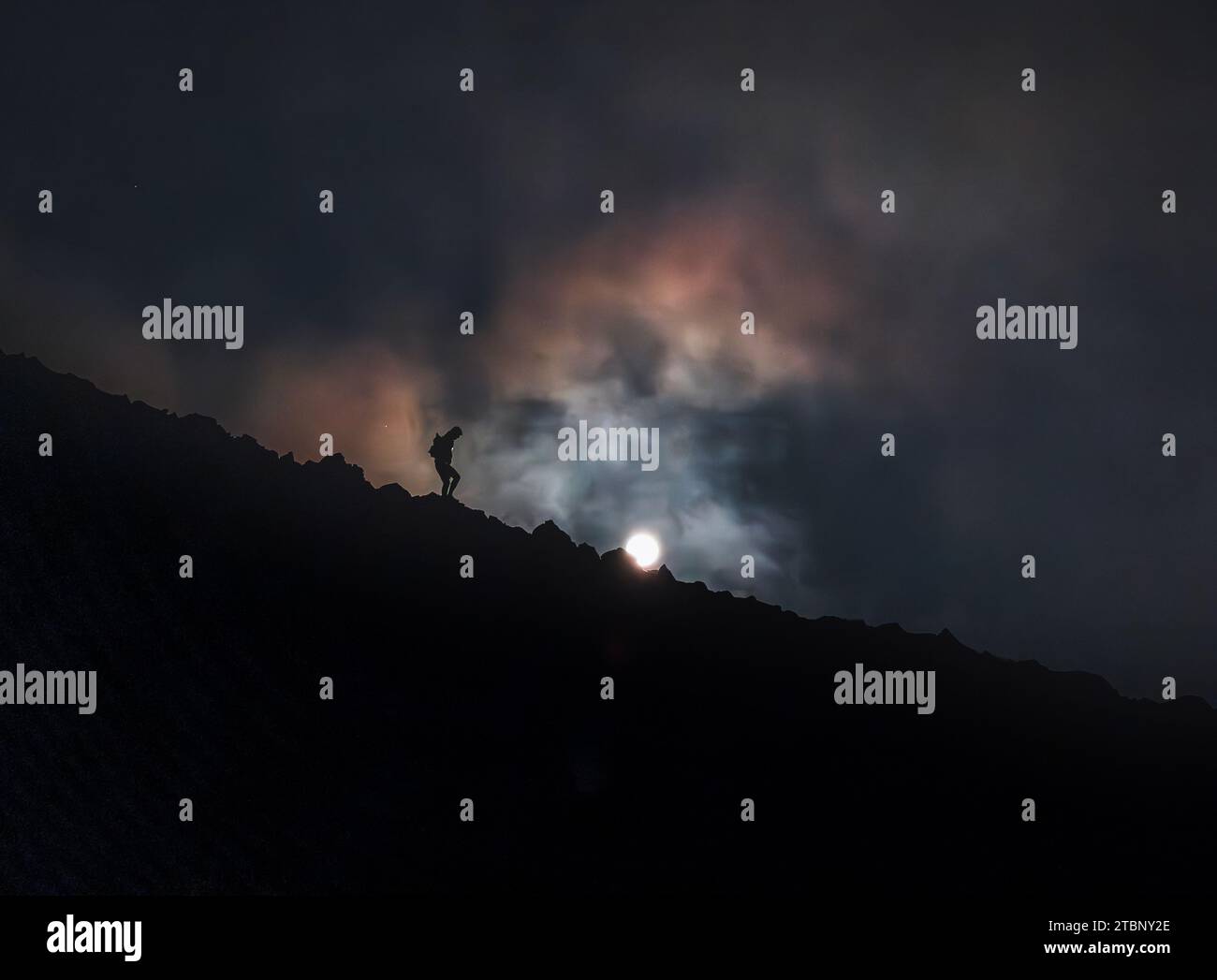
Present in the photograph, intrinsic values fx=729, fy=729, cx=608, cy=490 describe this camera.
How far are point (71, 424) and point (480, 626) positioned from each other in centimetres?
1599

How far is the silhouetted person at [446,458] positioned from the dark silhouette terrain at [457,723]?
532 centimetres

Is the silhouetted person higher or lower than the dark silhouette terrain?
higher

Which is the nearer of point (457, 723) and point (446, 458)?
point (446, 458)

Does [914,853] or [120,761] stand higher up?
[120,761]

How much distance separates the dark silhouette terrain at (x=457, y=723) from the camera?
1365 cm

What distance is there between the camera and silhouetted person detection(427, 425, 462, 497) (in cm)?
1432

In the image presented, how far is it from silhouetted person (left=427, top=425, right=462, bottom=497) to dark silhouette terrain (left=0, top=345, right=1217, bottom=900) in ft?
17.4

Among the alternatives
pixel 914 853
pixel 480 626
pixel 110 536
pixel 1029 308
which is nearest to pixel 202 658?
pixel 110 536

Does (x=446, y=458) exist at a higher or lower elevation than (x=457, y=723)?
higher

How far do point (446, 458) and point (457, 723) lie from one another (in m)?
8.59

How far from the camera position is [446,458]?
1481 centimetres

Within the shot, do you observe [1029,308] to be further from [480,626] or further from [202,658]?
[202,658]

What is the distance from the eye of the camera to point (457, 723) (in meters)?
19.8
